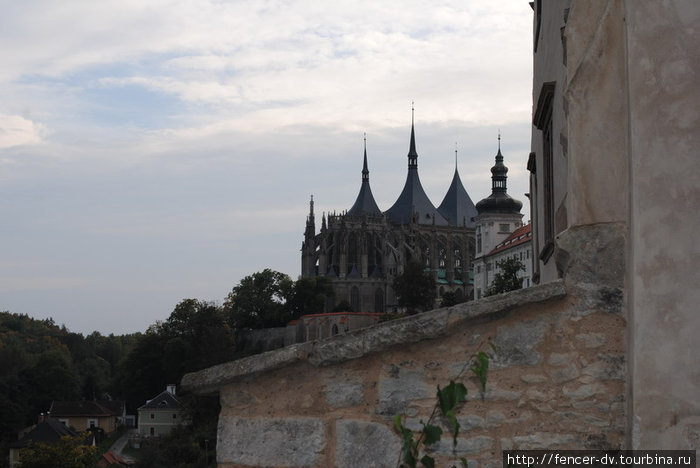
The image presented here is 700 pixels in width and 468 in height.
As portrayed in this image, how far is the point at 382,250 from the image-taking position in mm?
105312

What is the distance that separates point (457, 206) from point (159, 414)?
54.7 meters

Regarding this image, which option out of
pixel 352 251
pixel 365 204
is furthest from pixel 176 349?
pixel 365 204

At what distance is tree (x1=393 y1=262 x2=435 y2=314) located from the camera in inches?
3423

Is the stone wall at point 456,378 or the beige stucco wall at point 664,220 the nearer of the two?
the beige stucco wall at point 664,220

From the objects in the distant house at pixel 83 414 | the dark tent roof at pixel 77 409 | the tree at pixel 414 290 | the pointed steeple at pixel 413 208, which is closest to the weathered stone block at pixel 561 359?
the distant house at pixel 83 414

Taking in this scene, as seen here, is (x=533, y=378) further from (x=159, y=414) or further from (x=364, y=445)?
(x=159, y=414)

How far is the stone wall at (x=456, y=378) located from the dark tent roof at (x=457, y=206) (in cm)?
10982

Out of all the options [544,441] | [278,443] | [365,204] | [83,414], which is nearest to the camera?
[544,441]

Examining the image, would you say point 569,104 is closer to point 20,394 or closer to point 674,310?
point 674,310

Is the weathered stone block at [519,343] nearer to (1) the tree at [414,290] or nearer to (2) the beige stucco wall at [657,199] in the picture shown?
(2) the beige stucco wall at [657,199]

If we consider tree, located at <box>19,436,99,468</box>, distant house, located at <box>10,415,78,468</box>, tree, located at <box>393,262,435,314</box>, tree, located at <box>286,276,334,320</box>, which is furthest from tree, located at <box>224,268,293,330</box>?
tree, located at <box>19,436,99,468</box>

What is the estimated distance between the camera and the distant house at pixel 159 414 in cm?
7138

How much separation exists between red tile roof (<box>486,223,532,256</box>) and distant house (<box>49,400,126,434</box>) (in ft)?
106

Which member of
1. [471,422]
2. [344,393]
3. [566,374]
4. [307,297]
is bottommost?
[471,422]
